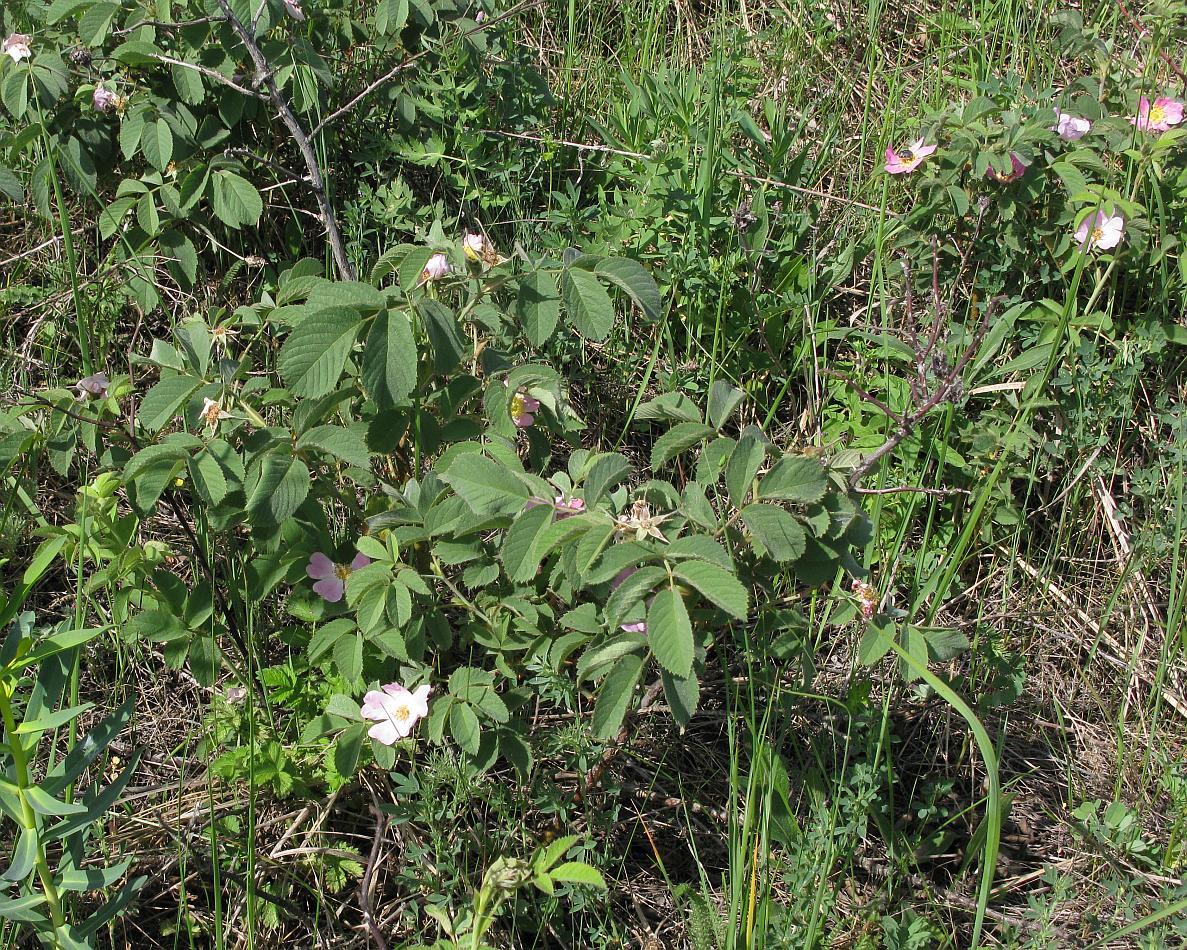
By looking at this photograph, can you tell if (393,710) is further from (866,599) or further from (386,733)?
(866,599)

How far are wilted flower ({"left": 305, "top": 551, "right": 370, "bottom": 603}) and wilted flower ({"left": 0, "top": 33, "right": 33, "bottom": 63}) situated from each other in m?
1.35

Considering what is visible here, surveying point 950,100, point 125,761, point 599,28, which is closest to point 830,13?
point 950,100

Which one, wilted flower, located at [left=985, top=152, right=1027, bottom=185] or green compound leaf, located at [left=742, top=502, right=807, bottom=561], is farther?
wilted flower, located at [left=985, top=152, right=1027, bottom=185]

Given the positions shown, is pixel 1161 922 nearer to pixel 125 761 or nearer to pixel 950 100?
pixel 125 761

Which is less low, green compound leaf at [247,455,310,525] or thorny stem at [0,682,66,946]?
green compound leaf at [247,455,310,525]

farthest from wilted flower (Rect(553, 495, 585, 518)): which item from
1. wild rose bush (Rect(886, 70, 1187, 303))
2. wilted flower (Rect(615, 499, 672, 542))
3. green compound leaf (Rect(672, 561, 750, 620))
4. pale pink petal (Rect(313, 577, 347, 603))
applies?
wild rose bush (Rect(886, 70, 1187, 303))

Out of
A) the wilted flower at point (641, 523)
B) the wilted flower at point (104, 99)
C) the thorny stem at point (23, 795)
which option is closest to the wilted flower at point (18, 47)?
the wilted flower at point (104, 99)

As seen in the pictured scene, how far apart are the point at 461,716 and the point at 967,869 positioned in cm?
106

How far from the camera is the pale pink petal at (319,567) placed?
1.90 metres

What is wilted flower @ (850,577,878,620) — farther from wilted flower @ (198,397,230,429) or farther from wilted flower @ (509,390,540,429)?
wilted flower @ (198,397,230,429)

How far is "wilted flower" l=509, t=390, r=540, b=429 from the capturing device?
183cm

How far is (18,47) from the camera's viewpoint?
2.33 metres

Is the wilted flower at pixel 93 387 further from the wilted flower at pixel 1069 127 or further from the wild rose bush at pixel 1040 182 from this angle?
the wilted flower at pixel 1069 127

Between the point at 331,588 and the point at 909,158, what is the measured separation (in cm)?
175
